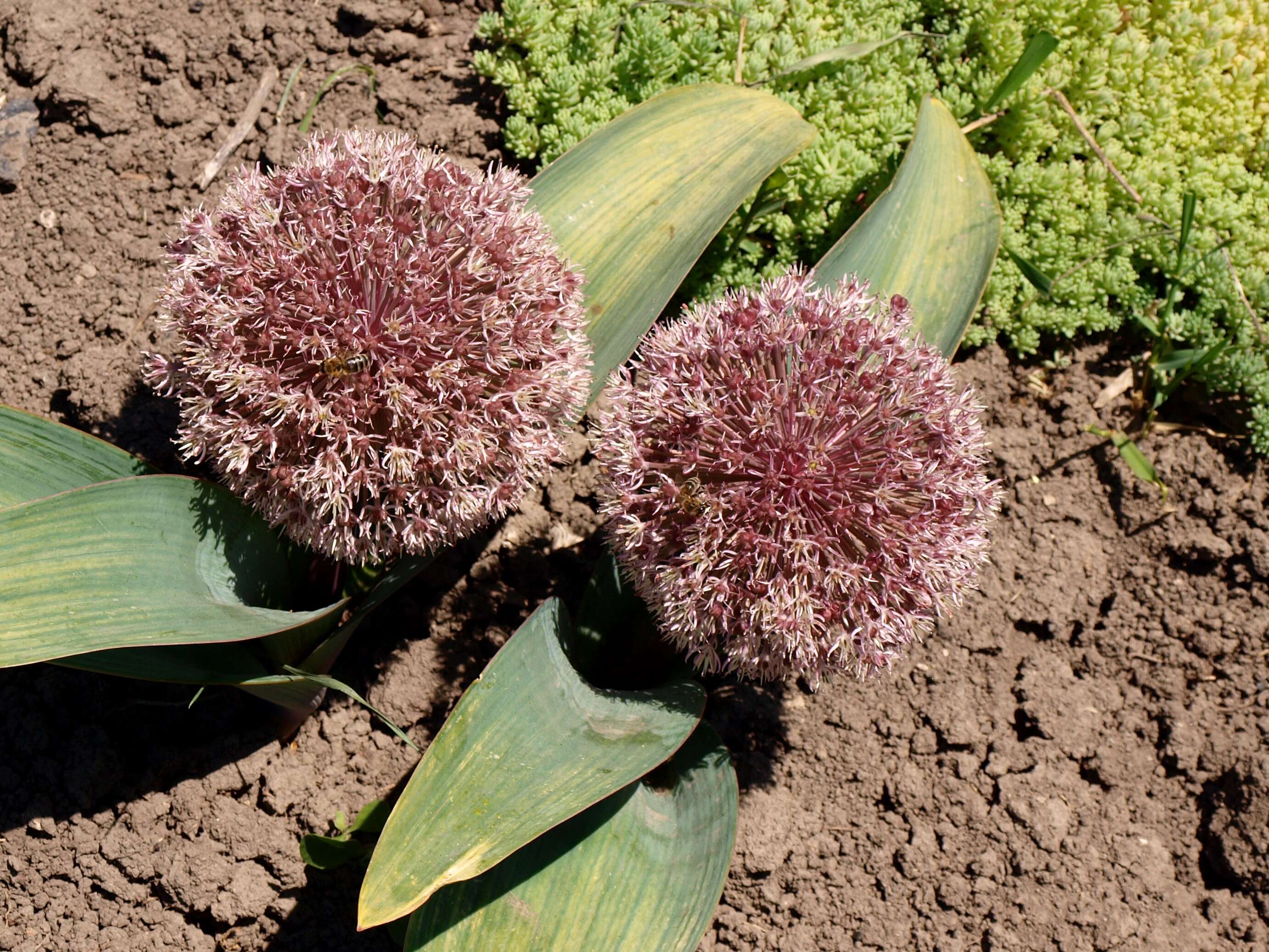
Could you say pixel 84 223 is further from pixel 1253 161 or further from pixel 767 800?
pixel 1253 161

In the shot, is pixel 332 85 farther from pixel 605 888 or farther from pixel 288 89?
pixel 605 888

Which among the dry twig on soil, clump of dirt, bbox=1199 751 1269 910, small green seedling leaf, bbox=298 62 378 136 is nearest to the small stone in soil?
the dry twig on soil

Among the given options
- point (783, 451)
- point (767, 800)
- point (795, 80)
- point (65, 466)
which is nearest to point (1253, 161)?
point (795, 80)

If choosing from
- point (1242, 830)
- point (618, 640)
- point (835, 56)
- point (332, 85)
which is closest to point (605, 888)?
point (618, 640)

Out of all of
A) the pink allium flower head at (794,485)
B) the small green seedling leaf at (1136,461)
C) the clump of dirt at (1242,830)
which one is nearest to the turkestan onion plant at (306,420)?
the pink allium flower head at (794,485)

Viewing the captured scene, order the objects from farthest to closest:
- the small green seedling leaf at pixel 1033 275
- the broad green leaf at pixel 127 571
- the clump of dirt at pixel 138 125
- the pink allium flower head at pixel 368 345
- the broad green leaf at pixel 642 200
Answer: the small green seedling leaf at pixel 1033 275 → the clump of dirt at pixel 138 125 → the broad green leaf at pixel 642 200 → the pink allium flower head at pixel 368 345 → the broad green leaf at pixel 127 571

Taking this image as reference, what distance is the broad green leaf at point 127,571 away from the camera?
1.86 metres

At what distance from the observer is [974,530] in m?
2.37

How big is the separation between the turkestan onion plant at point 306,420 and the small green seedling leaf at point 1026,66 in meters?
1.91

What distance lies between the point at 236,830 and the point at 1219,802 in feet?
10.9

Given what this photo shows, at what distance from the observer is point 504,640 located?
10.6 feet

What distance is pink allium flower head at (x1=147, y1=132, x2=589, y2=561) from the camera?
6.91 ft

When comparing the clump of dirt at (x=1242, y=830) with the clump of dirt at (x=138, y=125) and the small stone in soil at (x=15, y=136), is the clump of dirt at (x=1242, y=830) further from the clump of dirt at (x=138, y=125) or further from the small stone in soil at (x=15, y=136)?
the small stone in soil at (x=15, y=136)

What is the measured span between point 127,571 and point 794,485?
1536 mm
